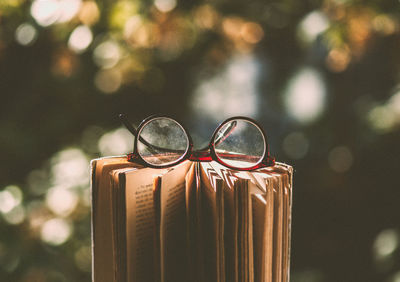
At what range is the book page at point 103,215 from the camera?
0.51 m

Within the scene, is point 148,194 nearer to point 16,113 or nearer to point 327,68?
point 327,68

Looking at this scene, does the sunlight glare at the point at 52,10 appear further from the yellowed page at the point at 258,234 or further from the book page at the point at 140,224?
the yellowed page at the point at 258,234

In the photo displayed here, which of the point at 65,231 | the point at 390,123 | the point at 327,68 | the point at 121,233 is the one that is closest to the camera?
the point at 121,233

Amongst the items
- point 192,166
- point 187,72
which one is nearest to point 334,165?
point 187,72

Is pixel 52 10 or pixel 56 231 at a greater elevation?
pixel 52 10

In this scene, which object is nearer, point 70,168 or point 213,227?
point 213,227

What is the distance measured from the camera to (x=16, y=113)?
153 cm

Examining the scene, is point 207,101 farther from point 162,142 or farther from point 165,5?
point 162,142

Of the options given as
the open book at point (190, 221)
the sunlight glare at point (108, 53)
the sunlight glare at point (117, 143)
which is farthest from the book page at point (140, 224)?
the sunlight glare at point (108, 53)

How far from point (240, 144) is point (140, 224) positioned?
0.22 m

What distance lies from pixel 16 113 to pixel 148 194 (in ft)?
4.44

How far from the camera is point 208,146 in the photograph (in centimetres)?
54

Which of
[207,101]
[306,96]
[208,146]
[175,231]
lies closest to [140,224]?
[175,231]

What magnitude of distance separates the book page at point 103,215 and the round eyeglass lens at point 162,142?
0.12ft
